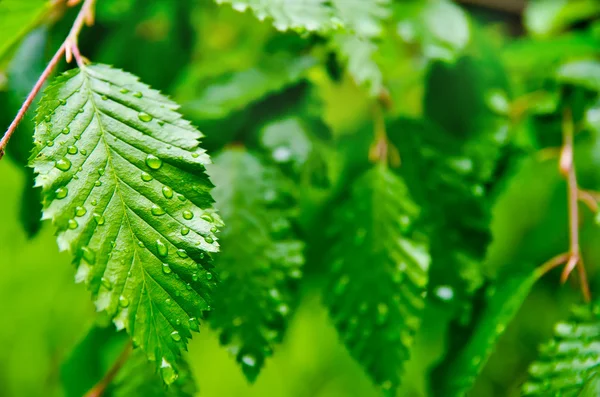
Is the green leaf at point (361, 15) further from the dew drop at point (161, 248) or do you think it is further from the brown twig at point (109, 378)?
the brown twig at point (109, 378)

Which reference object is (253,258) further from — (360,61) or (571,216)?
(571,216)

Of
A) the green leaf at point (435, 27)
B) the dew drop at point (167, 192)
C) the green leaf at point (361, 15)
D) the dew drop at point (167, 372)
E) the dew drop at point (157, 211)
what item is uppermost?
the green leaf at point (435, 27)

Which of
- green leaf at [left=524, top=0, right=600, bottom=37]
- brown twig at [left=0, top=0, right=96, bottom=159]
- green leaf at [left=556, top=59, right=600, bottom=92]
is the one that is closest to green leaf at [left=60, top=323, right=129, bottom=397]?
brown twig at [left=0, top=0, right=96, bottom=159]

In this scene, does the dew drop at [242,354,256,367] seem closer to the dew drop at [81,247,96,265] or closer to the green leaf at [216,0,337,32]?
the dew drop at [81,247,96,265]

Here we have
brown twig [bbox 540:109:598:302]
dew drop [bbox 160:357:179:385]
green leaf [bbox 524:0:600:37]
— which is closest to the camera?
dew drop [bbox 160:357:179:385]

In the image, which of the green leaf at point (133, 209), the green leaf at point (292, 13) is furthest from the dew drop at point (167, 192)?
the green leaf at point (292, 13)
